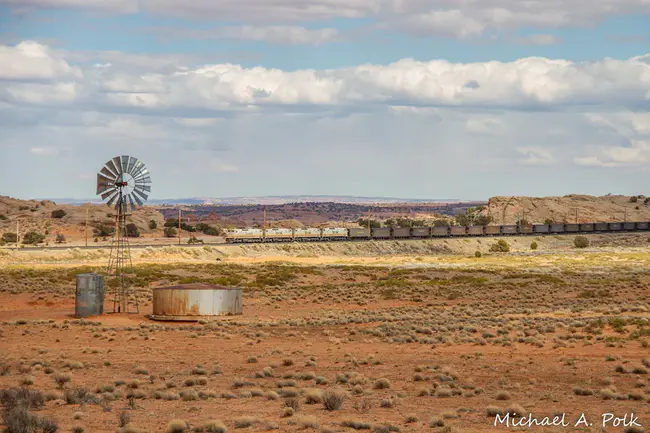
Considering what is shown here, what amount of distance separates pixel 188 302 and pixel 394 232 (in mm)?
95092

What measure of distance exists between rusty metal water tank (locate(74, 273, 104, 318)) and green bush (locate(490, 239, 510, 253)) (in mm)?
93678

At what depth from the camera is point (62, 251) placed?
9288 cm

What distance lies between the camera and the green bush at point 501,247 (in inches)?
5044

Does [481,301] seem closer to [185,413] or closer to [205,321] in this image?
[205,321]

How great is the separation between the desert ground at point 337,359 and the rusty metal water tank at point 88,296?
38.3 inches

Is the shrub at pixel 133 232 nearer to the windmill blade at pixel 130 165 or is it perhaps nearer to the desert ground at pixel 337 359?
the desert ground at pixel 337 359

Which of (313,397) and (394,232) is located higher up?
(394,232)

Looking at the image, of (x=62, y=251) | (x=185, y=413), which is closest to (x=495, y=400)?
(x=185, y=413)

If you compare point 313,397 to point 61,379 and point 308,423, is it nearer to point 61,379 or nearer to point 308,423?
point 308,423

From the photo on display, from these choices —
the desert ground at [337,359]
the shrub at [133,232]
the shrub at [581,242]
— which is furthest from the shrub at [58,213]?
the desert ground at [337,359]

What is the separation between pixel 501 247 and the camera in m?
128

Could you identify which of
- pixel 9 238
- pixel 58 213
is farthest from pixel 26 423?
pixel 58 213

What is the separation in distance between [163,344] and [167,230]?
121664 millimetres

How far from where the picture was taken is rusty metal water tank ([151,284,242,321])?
39469 mm
